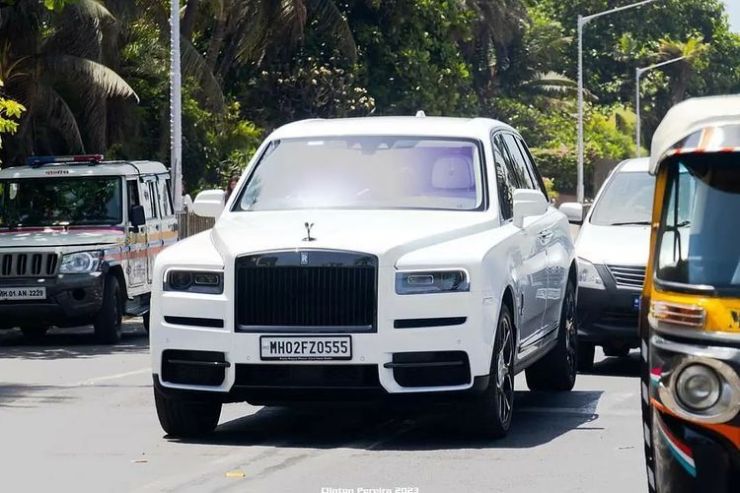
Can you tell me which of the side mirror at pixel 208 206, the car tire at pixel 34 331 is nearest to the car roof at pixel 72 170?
the car tire at pixel 34 331

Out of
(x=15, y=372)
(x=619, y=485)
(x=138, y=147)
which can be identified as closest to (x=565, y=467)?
(x=619, y=485)

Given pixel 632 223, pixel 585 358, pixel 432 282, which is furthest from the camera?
pixel 632 223

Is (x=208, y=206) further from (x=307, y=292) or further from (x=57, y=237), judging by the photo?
(x=57, y=237)

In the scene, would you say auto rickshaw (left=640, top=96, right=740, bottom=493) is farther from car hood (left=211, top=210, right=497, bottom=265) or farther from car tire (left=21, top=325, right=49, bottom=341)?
car tire (left=21, top=325, right=49, bottom=341)

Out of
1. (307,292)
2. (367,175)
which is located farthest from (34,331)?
(307,292)

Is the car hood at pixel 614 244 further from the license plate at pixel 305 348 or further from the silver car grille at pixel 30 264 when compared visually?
the silver car grille at pixel 30 264

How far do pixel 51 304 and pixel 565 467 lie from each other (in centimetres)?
1060

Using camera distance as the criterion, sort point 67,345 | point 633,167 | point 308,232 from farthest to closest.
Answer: point 67,345 < point 633,167 < point 308,232

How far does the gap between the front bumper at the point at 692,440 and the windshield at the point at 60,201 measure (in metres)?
14.0

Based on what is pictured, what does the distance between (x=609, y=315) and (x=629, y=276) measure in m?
0.37

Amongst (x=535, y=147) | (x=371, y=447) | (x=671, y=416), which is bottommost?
(x=535, y=147)

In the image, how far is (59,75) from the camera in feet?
99.8

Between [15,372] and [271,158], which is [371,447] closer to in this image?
[271,158]

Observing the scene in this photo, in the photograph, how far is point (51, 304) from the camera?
19250 millimetres
